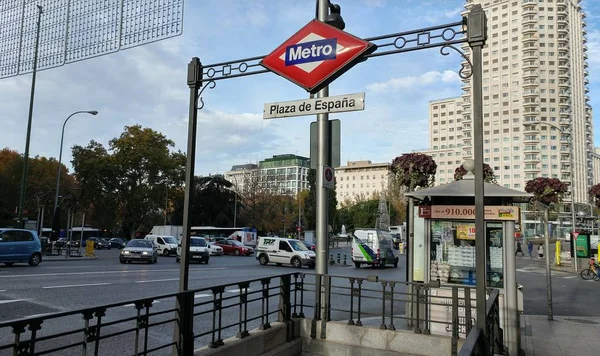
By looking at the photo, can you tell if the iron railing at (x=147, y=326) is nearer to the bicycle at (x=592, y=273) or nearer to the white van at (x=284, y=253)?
the white van at (x=284, y=253)

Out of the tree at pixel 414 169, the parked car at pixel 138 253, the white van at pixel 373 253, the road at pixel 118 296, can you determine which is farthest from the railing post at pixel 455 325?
the parked car at pixel 138 253

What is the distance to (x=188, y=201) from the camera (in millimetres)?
5781

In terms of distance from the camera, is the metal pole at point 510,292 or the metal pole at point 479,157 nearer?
the metal pole at point 479,157

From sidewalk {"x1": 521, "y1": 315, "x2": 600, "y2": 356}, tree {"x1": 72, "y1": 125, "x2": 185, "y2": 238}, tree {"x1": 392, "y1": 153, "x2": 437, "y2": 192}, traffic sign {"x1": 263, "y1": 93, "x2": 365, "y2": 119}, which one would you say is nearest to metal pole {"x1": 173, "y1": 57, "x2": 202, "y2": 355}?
traffic sign {"x1": 263, "y1": 93, "x2": 365, "y2": 119}

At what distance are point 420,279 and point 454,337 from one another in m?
2.04

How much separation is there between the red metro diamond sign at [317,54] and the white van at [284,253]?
21750mm

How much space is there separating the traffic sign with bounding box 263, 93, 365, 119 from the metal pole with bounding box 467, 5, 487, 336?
120 cm

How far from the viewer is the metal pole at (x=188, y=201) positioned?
507cm

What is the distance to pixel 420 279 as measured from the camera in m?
8.24

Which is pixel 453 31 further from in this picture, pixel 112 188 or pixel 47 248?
pixel 112 188

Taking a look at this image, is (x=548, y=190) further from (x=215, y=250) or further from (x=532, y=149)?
(x=532, y=149)

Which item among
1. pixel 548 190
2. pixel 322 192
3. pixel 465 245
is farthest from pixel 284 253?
pixel 322 192

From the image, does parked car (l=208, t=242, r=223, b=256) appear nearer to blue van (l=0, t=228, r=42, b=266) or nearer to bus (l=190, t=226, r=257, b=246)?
bus (l=190, t=226, r=257, b=246)

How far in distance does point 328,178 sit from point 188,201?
2505 mm
